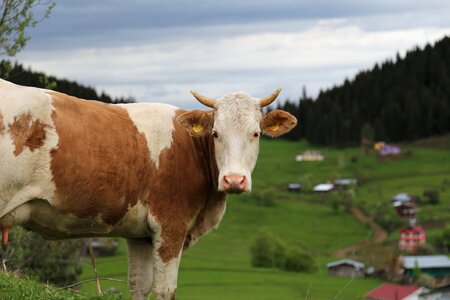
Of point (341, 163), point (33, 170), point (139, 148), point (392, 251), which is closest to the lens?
point (33, 170)

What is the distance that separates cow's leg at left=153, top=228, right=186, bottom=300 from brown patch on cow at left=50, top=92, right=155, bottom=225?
655 mm

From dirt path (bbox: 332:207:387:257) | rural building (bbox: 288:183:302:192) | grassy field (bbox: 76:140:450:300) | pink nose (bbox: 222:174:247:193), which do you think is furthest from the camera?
rural building (bbox: 288:183:302:192)

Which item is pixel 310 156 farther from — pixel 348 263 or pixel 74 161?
pixel 74 161

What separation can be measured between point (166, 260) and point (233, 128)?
78.0 inches

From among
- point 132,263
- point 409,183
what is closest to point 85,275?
point 132,263

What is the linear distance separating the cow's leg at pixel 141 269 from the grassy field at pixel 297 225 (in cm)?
3315

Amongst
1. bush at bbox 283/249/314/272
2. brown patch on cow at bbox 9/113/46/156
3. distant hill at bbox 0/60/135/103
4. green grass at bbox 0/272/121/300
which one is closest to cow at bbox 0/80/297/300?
brown patch on cow at bbox 9/113/46/156

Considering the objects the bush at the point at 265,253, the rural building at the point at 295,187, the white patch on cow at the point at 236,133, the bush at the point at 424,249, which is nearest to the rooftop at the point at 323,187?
the rural building at the point at 295,187

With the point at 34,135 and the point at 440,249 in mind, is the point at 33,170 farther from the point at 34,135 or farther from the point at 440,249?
the point at 440,249

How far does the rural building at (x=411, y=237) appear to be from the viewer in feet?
384

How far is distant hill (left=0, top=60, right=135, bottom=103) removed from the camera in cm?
1892

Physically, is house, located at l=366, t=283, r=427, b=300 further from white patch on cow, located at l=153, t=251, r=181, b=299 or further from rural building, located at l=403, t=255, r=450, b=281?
white patch on cow, located at l=153, t=251, r=181, b=299

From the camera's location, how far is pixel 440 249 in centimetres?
12131

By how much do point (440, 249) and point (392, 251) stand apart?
1342 cm
